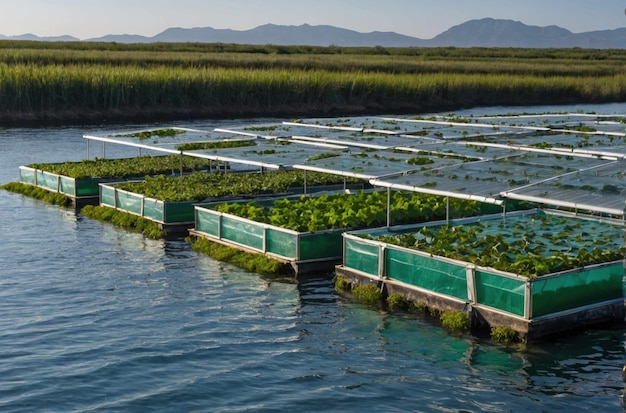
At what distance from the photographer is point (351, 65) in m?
83.6

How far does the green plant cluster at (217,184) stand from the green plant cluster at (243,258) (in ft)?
8.84

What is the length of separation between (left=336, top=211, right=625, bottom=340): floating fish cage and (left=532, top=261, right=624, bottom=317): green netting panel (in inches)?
0.7

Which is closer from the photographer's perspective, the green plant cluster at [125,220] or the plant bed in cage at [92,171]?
the green plant cluster at [125,220]

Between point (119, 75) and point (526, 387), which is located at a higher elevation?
point (119, 75)

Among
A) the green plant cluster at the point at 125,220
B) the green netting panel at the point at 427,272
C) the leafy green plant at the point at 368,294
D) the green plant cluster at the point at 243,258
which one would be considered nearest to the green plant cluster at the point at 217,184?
the green plant cluster at the point at 125,220

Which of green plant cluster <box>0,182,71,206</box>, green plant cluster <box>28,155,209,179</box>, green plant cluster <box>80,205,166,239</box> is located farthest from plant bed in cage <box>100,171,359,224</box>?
green plant cluster <box>0,182,71,206</box>

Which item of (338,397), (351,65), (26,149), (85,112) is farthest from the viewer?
(351,65)

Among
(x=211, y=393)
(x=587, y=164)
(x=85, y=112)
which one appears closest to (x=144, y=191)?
(x=587, y=164)

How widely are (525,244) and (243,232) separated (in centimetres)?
733

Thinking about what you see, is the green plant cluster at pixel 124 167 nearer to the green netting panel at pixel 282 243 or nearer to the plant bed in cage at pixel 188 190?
the plant bed in cage at pixel 188 190

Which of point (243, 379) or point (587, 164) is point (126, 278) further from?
point (587, 164)

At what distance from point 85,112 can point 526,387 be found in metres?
46.0

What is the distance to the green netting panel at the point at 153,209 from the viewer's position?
2819cm

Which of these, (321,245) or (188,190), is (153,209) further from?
(321,245)
